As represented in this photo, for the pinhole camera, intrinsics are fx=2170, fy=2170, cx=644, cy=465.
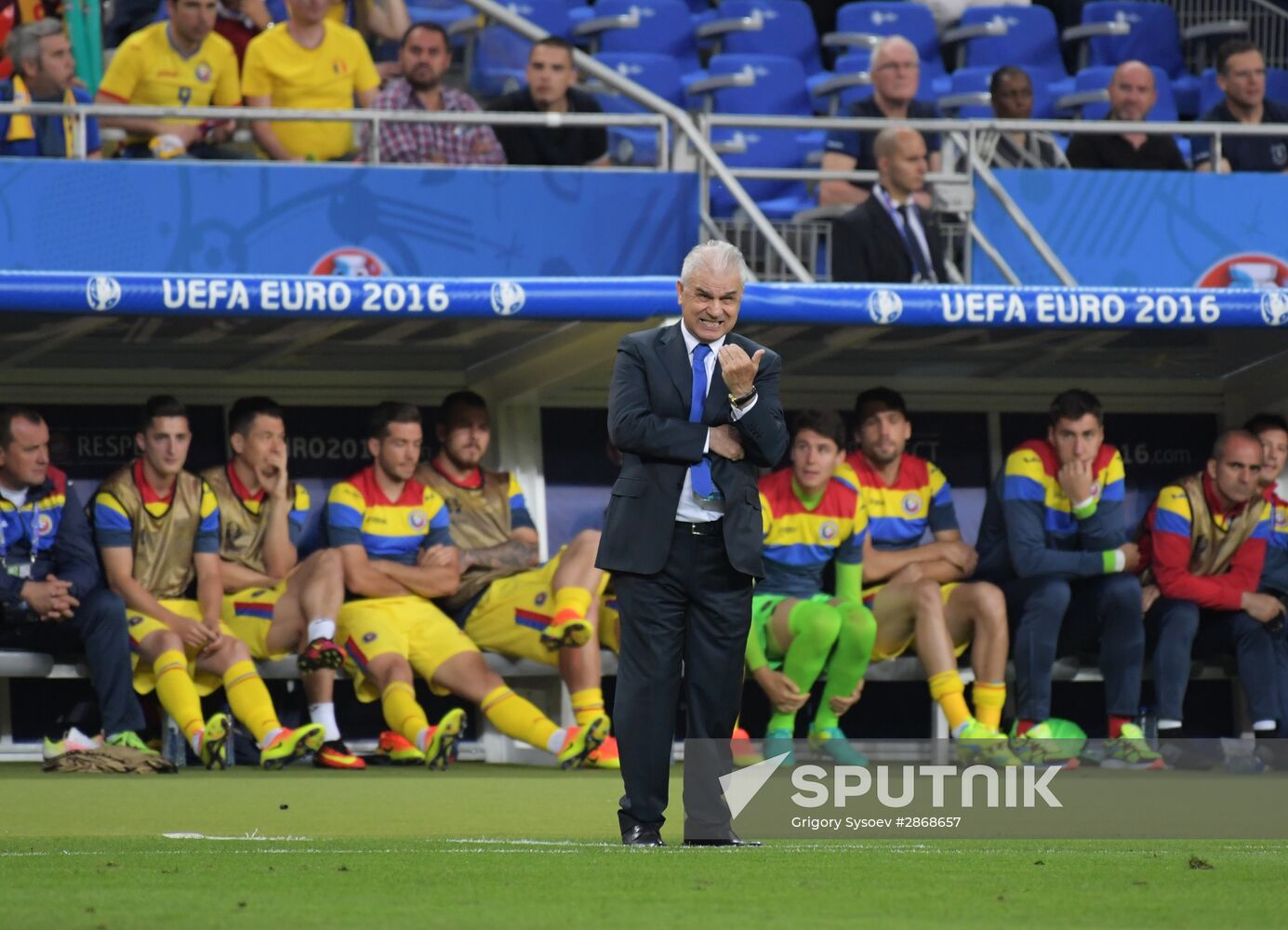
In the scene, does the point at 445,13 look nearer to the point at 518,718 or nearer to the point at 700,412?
the point at 518,718

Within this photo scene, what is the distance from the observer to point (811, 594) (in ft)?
31.6

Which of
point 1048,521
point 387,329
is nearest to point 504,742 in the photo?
point 387,329

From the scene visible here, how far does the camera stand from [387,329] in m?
9.85

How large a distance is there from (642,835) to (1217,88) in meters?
9.66

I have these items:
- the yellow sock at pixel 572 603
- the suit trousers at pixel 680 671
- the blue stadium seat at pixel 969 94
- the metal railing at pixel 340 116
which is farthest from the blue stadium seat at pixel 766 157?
the suit trousers at pixel 680 671

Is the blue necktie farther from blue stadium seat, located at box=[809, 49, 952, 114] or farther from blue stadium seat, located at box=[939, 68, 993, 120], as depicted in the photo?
blue stadium seat, located at box=[939, 68, 993, 120]

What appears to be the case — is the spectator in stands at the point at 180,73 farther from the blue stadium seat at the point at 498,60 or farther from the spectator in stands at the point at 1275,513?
Result: the spectator in stands at the point at 1275,513

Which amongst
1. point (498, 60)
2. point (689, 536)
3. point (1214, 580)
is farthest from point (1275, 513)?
point (689, 536)

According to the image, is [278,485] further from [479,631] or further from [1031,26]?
[1031,26]

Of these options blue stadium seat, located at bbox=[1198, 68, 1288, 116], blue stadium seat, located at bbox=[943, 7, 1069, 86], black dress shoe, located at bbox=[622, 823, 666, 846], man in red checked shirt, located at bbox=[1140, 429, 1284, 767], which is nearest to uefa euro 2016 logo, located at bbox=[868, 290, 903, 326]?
man in red checked shirt, located at bbox=[1140, 429, 1284, 767]

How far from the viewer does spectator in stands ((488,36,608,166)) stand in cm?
1068

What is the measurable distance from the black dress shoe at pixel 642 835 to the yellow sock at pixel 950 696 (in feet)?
12.8

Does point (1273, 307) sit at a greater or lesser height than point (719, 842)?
greater

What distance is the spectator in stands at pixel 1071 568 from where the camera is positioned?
9484mm
